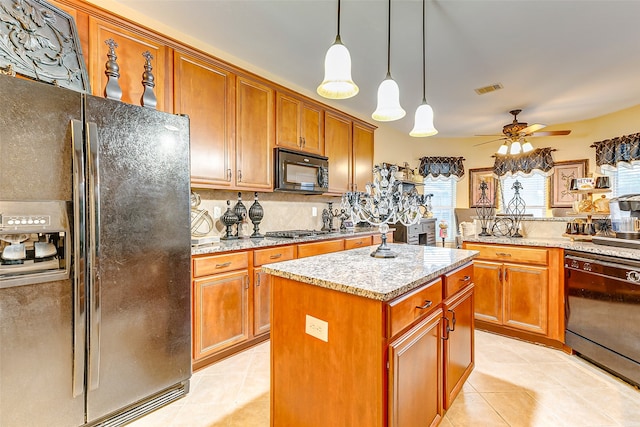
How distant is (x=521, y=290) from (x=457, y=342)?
1345 mm

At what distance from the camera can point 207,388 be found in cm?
203

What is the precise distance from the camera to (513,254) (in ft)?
8.77

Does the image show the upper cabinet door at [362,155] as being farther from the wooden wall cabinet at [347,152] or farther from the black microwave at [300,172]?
the black microwave at [300,172]

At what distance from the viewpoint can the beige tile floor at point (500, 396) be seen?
5.64 feet

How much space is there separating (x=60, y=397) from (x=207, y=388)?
821mm

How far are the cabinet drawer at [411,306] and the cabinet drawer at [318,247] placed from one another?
1.61 m

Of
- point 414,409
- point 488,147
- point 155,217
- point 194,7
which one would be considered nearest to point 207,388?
point 155,217

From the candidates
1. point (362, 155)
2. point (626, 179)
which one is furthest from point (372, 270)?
point (626, 179)

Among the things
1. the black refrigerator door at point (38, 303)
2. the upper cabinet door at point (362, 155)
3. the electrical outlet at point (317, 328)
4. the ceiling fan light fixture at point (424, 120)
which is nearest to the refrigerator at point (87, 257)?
the black refrigerator door at point (38, 303)

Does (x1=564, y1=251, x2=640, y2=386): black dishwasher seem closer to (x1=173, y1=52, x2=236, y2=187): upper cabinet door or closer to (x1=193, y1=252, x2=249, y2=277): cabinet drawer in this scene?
(x1=193, y1=252, x2=249, y2=277): cabinet drawer

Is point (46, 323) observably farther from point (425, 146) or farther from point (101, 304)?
point (425, 146)

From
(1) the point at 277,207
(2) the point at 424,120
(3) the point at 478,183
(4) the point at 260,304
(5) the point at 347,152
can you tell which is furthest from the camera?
(3) the point at 478,183

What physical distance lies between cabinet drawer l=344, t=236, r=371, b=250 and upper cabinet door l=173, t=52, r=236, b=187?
60.0 inches

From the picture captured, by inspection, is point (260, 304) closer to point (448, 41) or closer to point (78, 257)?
point (78, 257)
